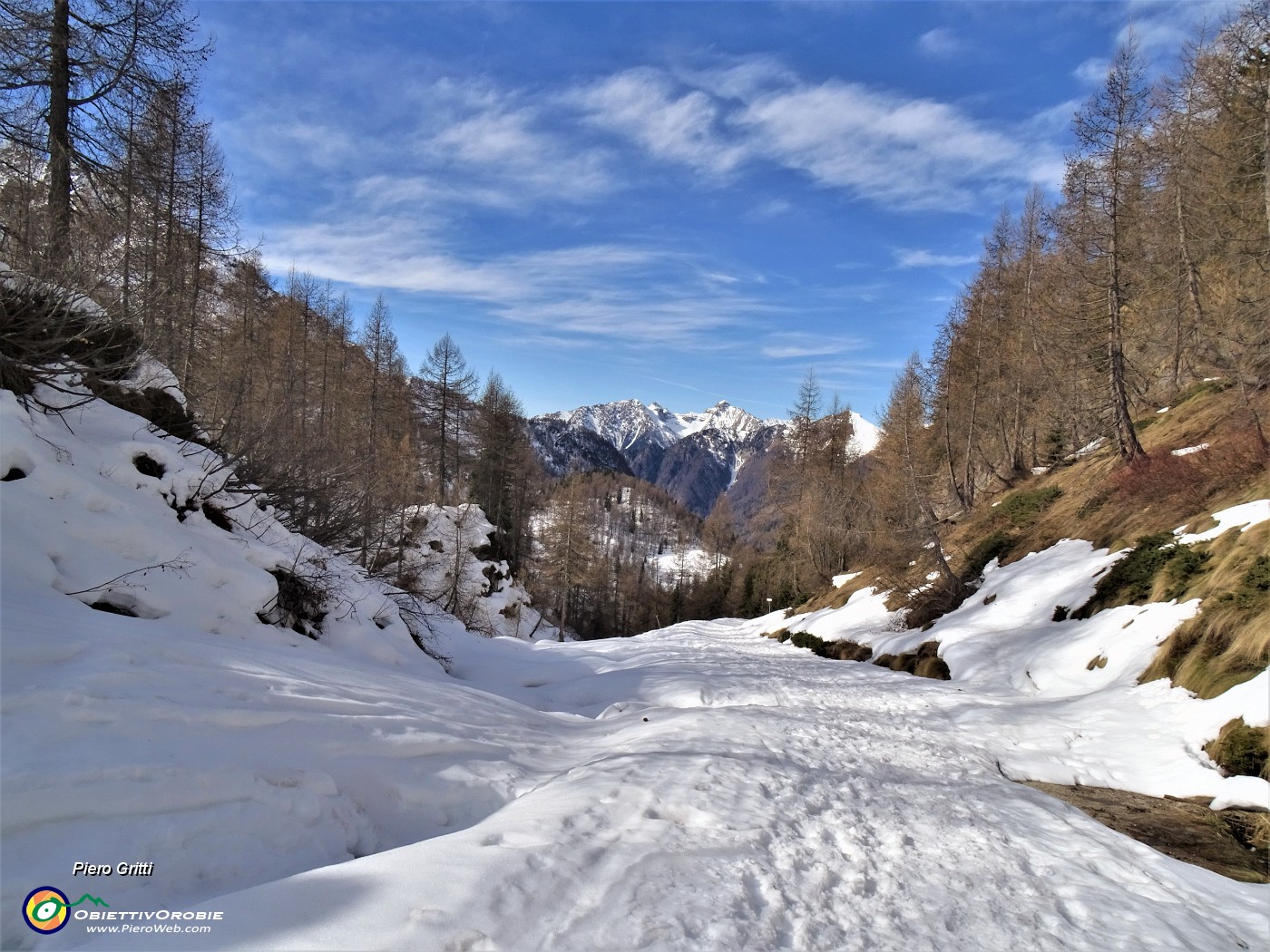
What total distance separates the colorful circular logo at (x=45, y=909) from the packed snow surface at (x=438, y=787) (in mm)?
36

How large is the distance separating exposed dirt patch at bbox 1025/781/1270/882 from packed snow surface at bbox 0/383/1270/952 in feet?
0.95

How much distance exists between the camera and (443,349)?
32688mm

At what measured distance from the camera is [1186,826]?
5297 millimetres

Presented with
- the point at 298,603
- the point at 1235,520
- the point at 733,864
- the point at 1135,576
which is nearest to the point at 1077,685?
the point at 1135,576

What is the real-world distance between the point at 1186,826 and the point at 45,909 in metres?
8.00

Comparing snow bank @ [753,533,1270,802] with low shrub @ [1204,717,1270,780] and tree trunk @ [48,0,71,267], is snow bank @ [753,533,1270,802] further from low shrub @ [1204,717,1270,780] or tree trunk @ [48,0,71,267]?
tree trunk @ [48,0,71,267]

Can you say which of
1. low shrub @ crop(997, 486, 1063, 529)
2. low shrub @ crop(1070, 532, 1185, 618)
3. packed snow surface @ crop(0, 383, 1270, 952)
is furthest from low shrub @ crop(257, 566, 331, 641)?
low shrub @ crop(997, 486, 1063, 529)

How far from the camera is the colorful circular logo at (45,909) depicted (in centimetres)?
235

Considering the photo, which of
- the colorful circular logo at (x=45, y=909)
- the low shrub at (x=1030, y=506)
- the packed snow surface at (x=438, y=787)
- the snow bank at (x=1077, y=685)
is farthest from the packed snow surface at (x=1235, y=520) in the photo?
the colorful circular logo at (x=45, y=909)

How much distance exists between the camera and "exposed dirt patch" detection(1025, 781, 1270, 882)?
466 centimetres

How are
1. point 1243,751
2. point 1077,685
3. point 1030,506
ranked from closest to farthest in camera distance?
point 1243,751, point 1077,685, point 1030,506

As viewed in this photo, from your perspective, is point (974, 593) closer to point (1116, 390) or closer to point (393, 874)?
point (1116, 390)

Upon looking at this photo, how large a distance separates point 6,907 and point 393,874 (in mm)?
1441

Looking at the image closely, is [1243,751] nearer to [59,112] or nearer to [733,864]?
[733,864]
